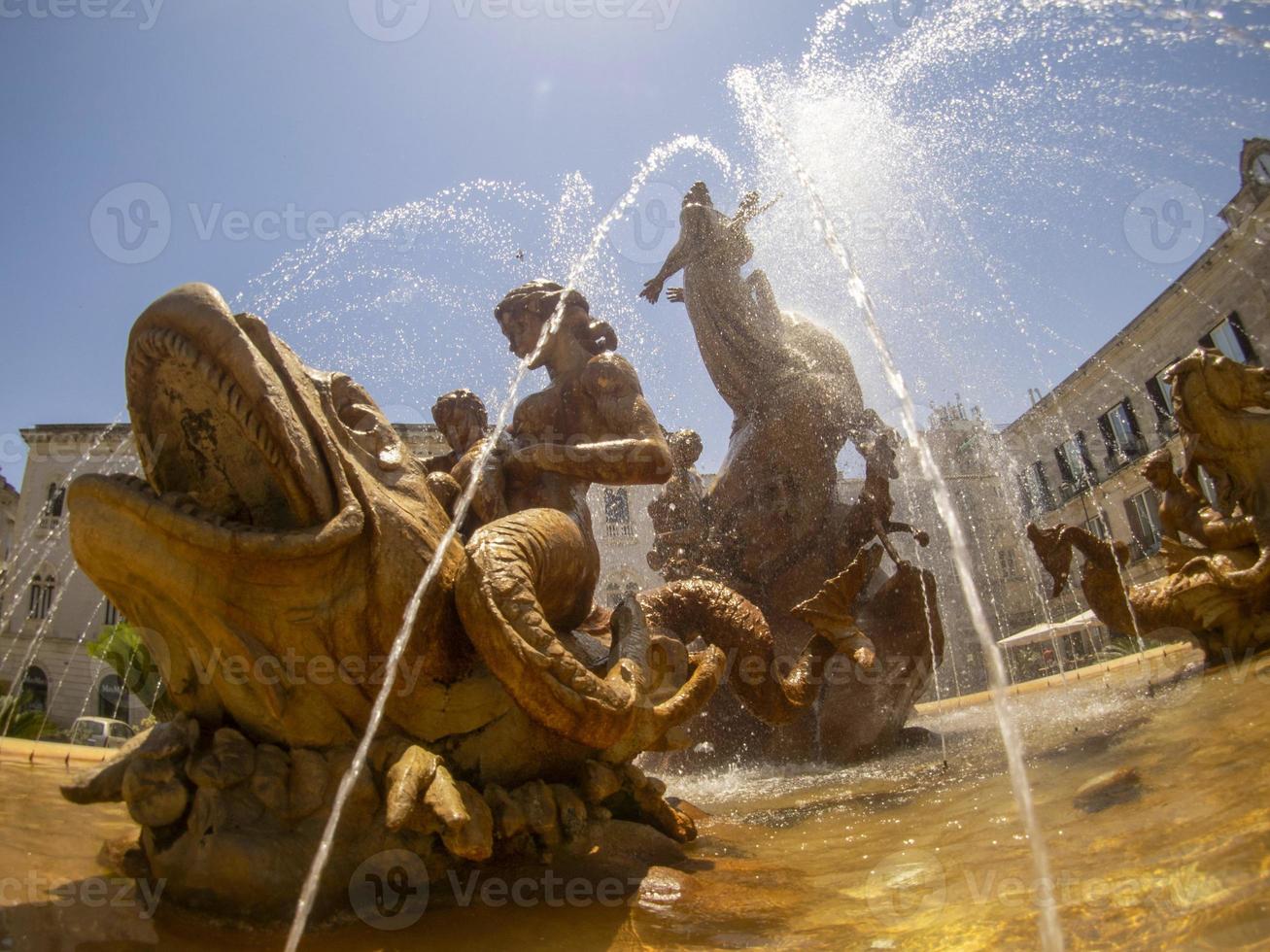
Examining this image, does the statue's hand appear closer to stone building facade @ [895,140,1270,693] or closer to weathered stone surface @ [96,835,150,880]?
weathered stone surface @ [96,835,150,880]

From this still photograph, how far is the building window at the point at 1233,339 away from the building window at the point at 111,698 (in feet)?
120

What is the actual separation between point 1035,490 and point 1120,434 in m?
5.74

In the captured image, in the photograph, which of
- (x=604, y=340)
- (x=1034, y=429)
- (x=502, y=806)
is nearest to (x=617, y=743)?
(x=502, y=806)

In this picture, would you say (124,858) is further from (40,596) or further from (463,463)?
(40,596)

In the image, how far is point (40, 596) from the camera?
102 ft

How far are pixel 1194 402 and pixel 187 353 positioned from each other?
588 cm

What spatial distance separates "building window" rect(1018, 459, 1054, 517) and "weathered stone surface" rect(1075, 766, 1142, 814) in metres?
32.5

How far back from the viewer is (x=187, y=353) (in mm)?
2221

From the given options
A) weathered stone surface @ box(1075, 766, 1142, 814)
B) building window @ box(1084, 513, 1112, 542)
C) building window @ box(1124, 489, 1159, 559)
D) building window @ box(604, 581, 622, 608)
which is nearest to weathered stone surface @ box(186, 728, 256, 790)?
weathered stone surface @ box(1075, 766, 1142, 814)

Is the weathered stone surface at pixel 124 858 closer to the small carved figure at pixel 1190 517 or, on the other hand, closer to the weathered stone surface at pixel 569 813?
the weathered stone surface at pixel 569 813

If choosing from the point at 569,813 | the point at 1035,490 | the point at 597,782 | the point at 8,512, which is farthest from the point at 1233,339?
the point at 8,512

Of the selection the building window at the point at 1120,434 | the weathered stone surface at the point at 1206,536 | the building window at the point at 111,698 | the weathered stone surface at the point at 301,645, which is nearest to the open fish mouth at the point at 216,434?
the weathered stone surface at the point at 301,645

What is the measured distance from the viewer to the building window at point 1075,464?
30219mm

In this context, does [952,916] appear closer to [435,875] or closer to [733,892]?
[733,892]
